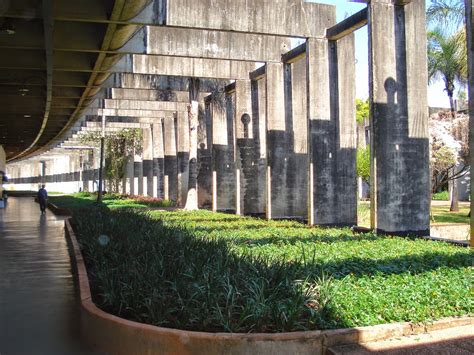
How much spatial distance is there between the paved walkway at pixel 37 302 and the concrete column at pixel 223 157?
1056cm

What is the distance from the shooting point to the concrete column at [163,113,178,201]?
105 ft

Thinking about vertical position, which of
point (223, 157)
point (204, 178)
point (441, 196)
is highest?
point (223, 157)

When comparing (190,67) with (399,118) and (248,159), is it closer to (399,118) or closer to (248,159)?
(248,159)

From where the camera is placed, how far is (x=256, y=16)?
50.0 ft

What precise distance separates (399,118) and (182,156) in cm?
1626

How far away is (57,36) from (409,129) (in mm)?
8331

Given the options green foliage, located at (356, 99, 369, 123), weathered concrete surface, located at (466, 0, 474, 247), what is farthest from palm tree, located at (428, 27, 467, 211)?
green foliage, located at (356, 99, 369, 123)

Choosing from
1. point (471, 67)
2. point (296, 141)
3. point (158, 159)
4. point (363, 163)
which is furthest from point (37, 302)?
point (158, 159)

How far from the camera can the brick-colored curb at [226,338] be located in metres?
4.76

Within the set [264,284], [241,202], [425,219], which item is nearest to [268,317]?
[264,284]

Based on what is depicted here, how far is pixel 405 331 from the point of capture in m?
5.32

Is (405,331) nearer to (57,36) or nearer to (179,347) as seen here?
(179,347)

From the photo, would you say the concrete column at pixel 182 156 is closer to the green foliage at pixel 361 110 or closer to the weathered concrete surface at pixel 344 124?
the weathered concrete surface at pixel 344 124

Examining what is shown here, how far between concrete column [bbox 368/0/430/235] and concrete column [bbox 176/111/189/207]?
15.4 metres
